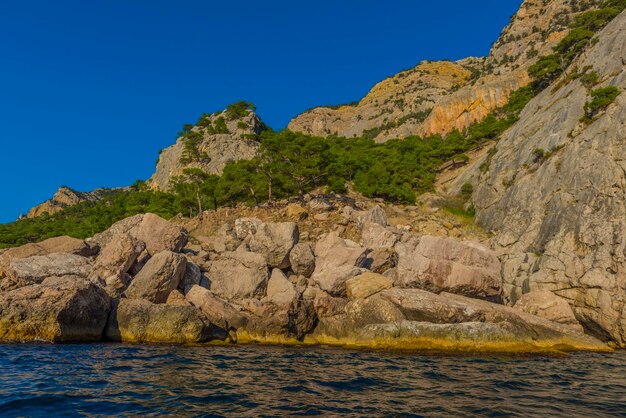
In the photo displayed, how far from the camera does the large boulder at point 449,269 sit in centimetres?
2659

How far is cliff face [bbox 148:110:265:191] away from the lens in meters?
88.2

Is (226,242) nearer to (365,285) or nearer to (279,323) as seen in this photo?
(279,323)

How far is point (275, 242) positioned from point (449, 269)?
12.8 m

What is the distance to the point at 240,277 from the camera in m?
28.2

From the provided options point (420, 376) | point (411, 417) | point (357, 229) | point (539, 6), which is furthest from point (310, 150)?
point (539, 6)

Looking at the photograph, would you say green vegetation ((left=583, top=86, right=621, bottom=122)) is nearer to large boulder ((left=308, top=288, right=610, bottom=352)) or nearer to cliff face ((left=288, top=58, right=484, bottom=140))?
large boulder ((left=308, top=288, right=610, bottom=352))

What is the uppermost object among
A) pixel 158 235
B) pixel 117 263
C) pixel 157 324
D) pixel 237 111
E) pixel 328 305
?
pixel 237 111

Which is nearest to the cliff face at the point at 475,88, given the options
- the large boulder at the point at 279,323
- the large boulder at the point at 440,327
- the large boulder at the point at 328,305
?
the large boulder at the point at 440,327

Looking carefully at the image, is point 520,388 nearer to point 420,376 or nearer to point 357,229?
point 420,376

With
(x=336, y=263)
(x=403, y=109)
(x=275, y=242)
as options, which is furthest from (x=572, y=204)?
(x=403, y=109)

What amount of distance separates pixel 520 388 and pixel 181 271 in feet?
66.6

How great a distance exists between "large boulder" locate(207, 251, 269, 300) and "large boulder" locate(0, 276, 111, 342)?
7.78m

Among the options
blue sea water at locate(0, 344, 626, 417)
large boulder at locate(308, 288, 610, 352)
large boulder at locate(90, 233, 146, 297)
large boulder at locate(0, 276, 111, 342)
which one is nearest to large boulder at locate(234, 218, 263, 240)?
large boulder at locate(90, 233, 146, 297)

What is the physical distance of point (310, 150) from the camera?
55.5 metres
